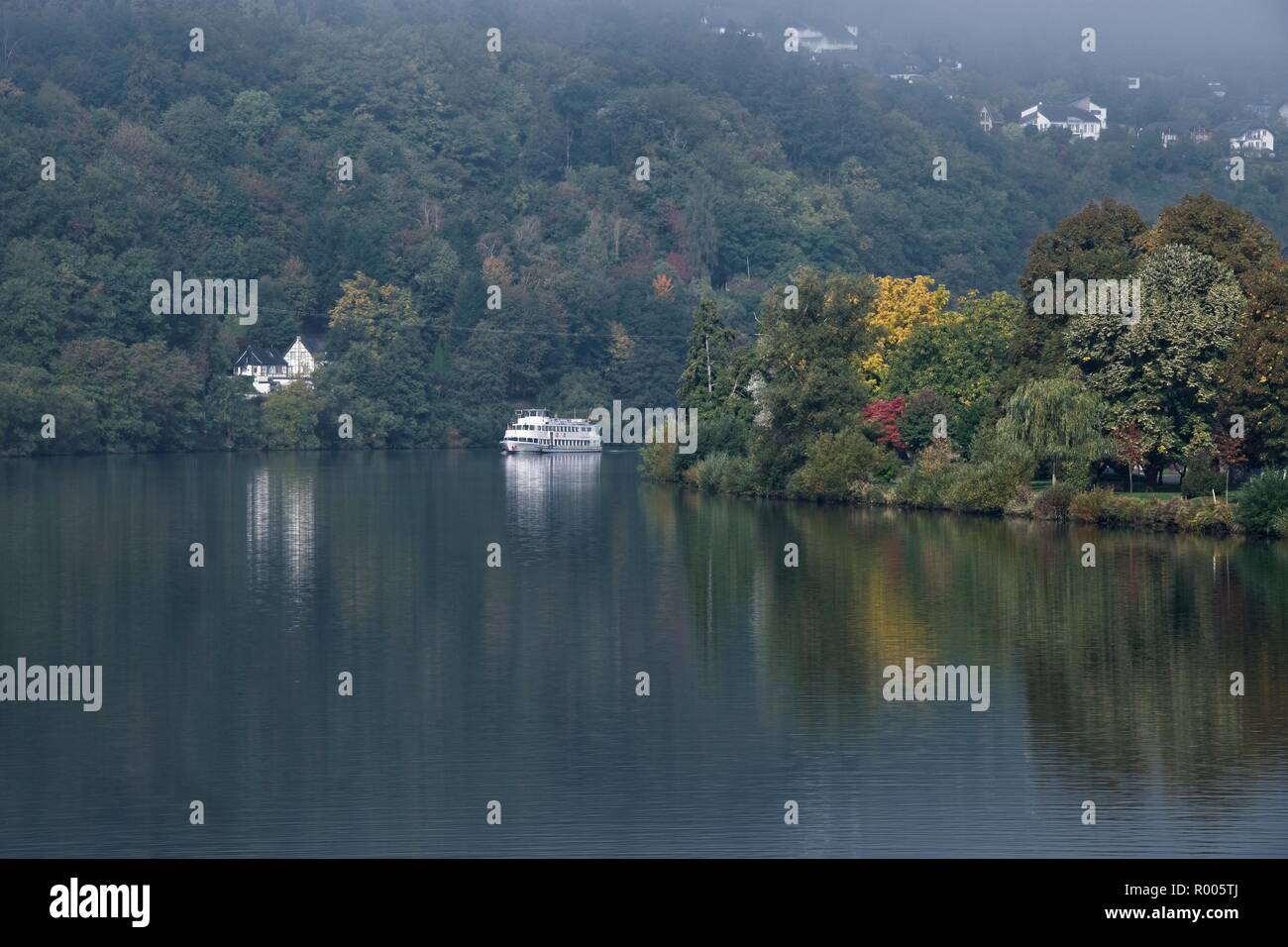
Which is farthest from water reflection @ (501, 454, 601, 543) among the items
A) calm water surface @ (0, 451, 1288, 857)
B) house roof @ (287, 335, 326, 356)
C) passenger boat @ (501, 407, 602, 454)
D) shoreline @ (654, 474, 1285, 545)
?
house roof @ (287, 335, 326, 356)

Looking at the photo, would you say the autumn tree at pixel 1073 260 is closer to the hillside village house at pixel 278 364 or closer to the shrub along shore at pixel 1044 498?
the shrub along shore at pixel 1044 498

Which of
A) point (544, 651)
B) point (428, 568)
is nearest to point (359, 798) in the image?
point (544, 651)

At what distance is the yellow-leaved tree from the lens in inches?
2650

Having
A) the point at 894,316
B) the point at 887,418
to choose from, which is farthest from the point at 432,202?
the point at 887,418

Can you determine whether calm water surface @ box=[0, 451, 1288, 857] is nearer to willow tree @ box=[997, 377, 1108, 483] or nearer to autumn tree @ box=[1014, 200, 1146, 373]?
willow tree @ box=[997, 377, 1108, 483]

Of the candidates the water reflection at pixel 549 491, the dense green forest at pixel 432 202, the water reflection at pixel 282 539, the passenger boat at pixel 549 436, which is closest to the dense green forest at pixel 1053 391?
the water reflection at pixel 549 491

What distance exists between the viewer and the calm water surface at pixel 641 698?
1905 centimetres

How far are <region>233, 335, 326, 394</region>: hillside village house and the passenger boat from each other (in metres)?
13.1

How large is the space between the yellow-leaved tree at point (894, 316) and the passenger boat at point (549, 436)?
133 feet

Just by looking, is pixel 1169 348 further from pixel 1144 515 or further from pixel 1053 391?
pixel 1144 515

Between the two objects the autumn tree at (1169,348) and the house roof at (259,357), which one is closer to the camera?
the autumn tree at (1169,348)

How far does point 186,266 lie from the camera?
120812mm

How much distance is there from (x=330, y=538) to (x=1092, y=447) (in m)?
20.5
